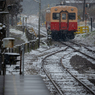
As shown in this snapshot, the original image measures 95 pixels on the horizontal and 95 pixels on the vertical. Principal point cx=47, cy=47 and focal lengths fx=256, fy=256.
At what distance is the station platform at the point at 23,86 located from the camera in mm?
6917

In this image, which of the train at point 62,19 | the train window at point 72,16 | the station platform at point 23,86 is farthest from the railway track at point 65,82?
the train window at point 72,16

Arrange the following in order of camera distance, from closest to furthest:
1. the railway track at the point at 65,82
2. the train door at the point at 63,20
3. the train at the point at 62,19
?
the railway track at the point at 65,82 → the train at the point at 62,19 → the train door at the point at 63,20

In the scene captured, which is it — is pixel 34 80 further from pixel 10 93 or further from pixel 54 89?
pixel 10 93

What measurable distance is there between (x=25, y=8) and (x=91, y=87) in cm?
9282

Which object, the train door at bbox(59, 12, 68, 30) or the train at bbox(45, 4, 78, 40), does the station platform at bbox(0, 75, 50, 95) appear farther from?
the train door at bbox(59, 12, 68, 30)

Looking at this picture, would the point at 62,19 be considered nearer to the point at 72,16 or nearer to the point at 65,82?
the point at 72,16

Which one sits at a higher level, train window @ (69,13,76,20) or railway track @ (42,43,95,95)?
train window @ (69,13,76,20)

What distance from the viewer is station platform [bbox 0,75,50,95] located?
692 cm

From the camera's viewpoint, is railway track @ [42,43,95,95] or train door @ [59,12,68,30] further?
train door @ [59,12,68,30]

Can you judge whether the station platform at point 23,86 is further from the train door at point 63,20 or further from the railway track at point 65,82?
the train door at point 63,20

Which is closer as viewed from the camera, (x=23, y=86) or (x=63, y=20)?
(x=23, y=86)

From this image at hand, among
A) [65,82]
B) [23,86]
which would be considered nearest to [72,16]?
[65,82]

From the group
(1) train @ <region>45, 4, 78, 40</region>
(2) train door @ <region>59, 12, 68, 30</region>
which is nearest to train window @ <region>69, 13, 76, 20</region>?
(1) train @ <region>45, 4, 78, 40</region>

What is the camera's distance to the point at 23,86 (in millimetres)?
7672
